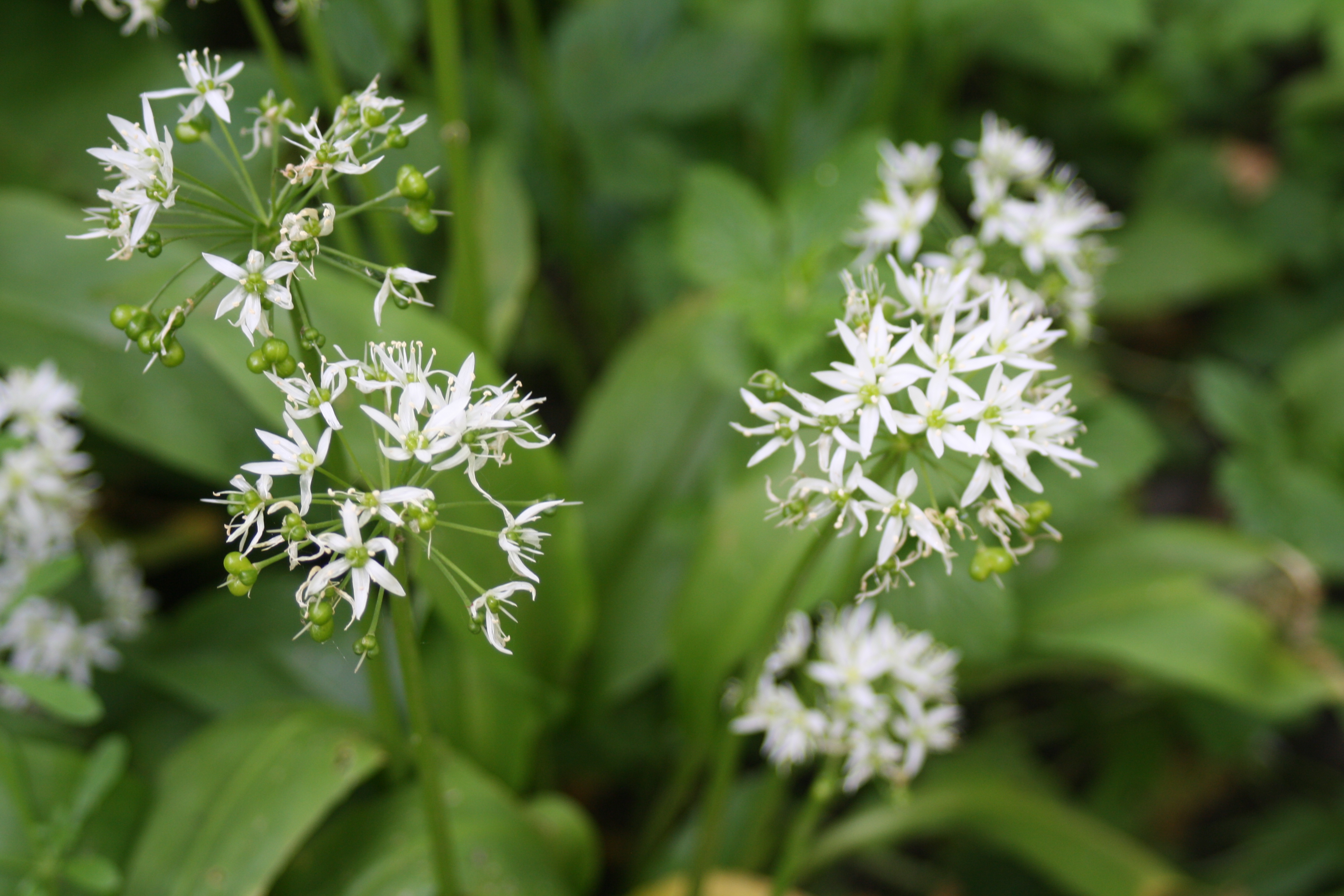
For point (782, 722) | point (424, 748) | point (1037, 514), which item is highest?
point (1037, 514)

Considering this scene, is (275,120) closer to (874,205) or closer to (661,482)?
(874,205)

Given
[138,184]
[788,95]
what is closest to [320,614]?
[138,184]

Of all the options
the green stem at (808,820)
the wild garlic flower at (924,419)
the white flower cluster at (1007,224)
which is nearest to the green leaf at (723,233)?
the white flower cluster at (1007,224)

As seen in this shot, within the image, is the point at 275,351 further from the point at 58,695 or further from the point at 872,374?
the point at 58,695

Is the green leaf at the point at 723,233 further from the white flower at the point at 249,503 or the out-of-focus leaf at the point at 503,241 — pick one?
the white flower at the point at 249,503

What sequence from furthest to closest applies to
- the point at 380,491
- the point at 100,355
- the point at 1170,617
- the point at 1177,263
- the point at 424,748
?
the point at 1177,263 < the point at 1170,617 < the point at 100,355 < the point at 424,748 < the point at 380,491
